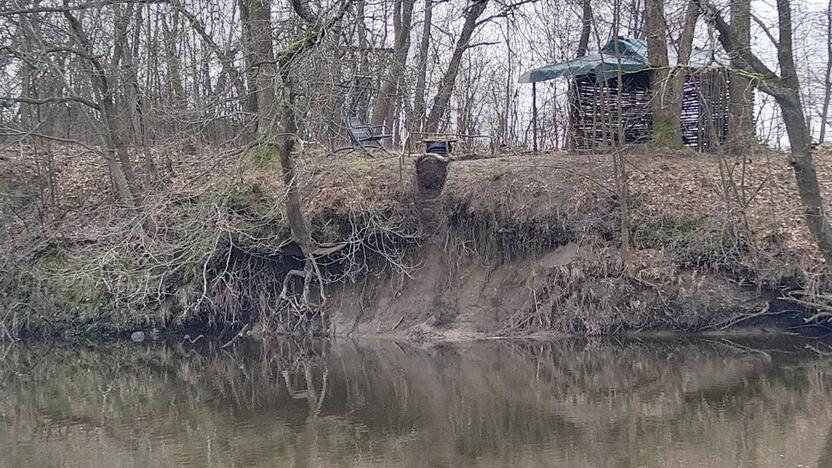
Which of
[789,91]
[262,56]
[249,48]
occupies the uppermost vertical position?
[249,48]

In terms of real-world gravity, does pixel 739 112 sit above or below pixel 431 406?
above

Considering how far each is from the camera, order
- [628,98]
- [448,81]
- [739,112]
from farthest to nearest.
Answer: [448,81], [628,98], [739,112]

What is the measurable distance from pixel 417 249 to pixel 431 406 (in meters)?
6.70

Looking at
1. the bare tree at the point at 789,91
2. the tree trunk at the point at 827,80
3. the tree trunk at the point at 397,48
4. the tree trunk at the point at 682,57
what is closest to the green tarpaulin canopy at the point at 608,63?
the tree trunk at the point at 682,57

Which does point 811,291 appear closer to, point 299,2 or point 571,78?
point 571,78

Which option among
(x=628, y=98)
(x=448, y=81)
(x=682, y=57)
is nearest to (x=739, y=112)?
(x=682, y=57)

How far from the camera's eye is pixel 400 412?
29.8 ft

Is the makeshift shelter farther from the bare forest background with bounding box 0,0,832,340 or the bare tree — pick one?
the bare tree

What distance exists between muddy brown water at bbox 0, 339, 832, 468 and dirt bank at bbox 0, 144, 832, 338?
1050 millimetres

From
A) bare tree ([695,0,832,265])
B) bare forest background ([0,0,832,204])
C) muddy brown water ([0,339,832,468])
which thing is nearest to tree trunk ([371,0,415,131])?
bare forest background ([0,0,832,204])

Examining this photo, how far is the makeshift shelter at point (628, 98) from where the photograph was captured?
1552 centimetres

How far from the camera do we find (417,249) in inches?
623

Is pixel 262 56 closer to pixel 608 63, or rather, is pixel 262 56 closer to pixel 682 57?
pixel 608 63

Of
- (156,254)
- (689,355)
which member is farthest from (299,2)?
(689,355)
